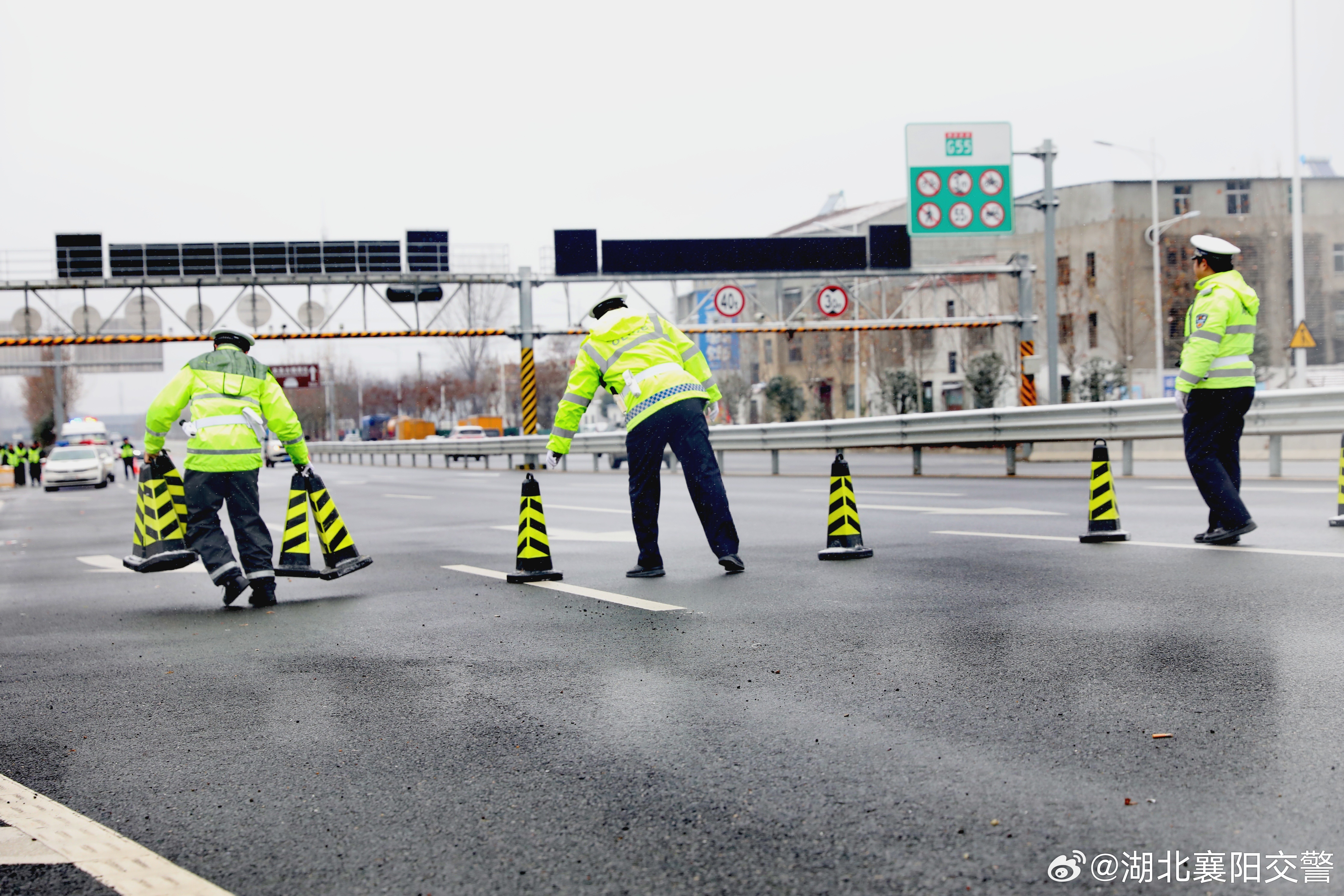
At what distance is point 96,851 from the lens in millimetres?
3031

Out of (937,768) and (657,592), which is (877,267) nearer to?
(657,592)

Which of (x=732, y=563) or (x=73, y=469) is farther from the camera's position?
(x=73, y=469)

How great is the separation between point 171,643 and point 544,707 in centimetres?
265

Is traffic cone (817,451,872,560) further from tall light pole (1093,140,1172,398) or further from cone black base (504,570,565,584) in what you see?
tall light pole (1093,140,1172,398)

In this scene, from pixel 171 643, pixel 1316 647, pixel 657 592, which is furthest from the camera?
pixel 657 592

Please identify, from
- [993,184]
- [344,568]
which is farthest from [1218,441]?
[993,184]

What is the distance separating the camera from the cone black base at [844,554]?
8.35 metres

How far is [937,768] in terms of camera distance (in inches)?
136

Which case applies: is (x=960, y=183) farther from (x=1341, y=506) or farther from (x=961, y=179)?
(x=1341, y=506)

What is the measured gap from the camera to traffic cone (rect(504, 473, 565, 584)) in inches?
313

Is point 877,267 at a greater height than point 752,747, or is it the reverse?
point 877,267

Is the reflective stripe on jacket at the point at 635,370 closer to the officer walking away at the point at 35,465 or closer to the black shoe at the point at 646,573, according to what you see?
the black shoe at the point at 646,573

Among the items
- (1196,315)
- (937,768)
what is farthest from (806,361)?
(937,768)

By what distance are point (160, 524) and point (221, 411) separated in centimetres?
96
